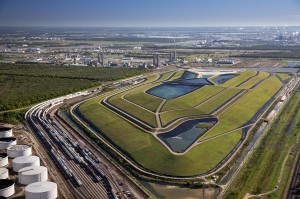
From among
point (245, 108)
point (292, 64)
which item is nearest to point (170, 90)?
point (245, 108)

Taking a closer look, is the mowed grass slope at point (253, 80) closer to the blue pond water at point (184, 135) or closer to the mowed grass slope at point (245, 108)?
the mowed grass slope at point (245, 108)

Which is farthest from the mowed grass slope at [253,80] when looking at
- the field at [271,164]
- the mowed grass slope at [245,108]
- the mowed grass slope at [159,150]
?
the mowed grass slope at [159,150]

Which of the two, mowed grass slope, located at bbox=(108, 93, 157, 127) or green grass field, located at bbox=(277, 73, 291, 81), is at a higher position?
green grass field, located at bbox=(277, 73, 291, 81)

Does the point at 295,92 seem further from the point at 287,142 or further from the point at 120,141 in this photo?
the point at 120,141

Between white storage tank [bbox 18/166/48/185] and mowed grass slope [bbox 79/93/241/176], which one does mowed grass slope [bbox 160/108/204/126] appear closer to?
mowed grass slope [bbox 79/93/241/176]

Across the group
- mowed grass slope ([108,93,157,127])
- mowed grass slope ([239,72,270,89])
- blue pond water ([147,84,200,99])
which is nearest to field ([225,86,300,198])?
mowed grass slope ([108,93,157,127])

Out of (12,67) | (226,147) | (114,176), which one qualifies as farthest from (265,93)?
(12,67)
